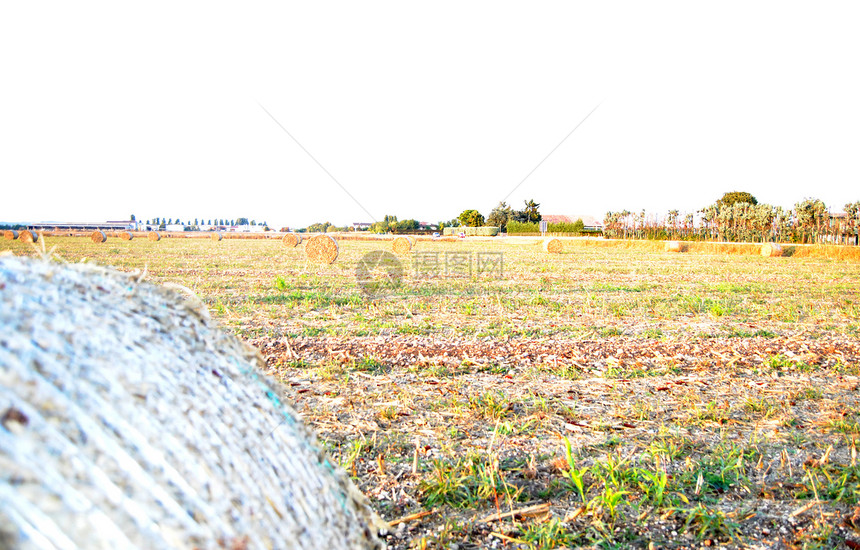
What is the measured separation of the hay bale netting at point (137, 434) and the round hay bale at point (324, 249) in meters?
21.1

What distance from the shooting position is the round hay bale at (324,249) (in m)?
23.2

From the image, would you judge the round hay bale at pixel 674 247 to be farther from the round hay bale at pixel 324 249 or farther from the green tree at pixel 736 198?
the green tree at pixel 736 198

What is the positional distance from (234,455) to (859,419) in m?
6.12

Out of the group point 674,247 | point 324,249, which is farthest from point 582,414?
point 674,247

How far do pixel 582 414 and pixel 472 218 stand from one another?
117704 mm

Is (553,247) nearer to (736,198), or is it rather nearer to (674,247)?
(674,247)

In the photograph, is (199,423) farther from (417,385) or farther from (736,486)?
(417,385)

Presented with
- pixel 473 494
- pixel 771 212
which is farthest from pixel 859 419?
pixel 771 212

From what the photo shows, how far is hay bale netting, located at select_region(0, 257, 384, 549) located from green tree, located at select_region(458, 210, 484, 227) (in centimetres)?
11803

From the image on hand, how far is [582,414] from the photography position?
16.9ft

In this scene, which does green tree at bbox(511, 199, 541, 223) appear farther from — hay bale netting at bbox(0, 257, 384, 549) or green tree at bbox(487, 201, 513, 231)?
hay bale netting at bbox(0, 257, 384, 549)

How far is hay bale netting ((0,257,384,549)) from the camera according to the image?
46.3 inches

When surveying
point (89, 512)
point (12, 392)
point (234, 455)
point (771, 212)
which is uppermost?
point (771, 212)

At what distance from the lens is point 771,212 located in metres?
56.2
